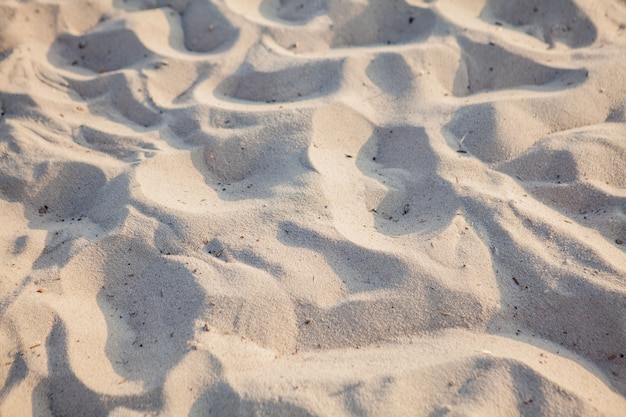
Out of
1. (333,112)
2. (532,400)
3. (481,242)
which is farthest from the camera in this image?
(333,112)

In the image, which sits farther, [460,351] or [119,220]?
[119,220]

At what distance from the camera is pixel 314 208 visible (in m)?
1.58

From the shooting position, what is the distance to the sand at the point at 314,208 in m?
1.26

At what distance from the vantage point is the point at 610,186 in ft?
5.37

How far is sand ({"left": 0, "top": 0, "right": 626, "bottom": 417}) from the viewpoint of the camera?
1260 millimetres

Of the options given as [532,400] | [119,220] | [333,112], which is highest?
[333,112]

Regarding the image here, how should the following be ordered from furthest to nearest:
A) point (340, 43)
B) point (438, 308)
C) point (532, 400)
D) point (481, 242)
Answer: point (340, 43) < point (481, 242) < point (438, 308) < point (532, 400)

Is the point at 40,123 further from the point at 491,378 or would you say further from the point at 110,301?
the point at 491,378

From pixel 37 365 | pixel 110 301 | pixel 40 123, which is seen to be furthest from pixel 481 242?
pixel 40 123

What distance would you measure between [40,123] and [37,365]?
37.6 inches

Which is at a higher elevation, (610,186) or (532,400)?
(610,186)

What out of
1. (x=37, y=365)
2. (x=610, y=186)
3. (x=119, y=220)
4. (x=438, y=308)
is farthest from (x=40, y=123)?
(x=610, y=186)

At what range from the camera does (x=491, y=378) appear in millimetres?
1225

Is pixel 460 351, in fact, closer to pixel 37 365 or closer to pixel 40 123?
pixel 37 365
